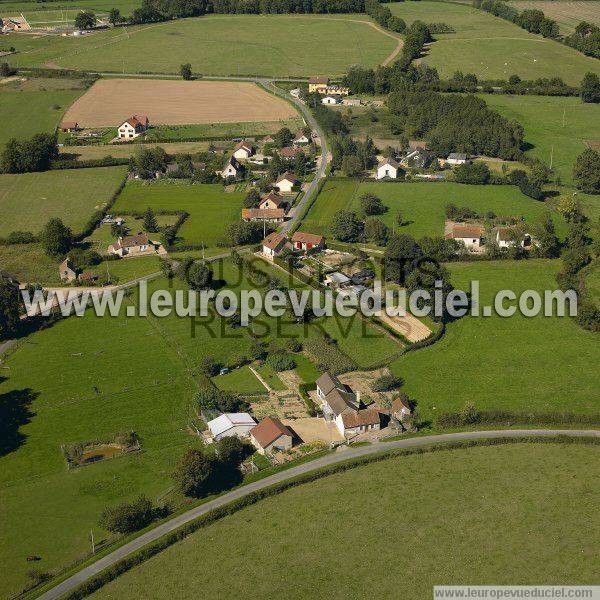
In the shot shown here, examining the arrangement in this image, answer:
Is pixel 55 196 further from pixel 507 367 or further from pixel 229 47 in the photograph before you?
pixel 229 47

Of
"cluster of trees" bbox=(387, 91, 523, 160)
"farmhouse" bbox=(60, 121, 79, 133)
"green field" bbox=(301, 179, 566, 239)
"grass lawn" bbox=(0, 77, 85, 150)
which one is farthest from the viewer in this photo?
"grass lawn" bbox=(0, 77, 85, 150)

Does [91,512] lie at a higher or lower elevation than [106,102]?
lower

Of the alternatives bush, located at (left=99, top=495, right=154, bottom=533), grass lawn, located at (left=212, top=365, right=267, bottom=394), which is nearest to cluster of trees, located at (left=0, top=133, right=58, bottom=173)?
grass lawn, located at (left=212, top=365, right=267, bottom=394)

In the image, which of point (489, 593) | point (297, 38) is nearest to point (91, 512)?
point (489, 593)

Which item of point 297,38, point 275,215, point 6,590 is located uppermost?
point 297,38

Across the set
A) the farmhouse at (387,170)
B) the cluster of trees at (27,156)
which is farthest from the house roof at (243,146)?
the cluster of trees at (27,156)

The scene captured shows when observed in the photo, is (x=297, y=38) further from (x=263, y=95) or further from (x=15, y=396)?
(x=15, y=396)

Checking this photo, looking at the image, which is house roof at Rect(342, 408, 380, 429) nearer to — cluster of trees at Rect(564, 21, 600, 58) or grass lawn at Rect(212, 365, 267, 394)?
grass lawn at Rect(212, 365, 267, 394)
